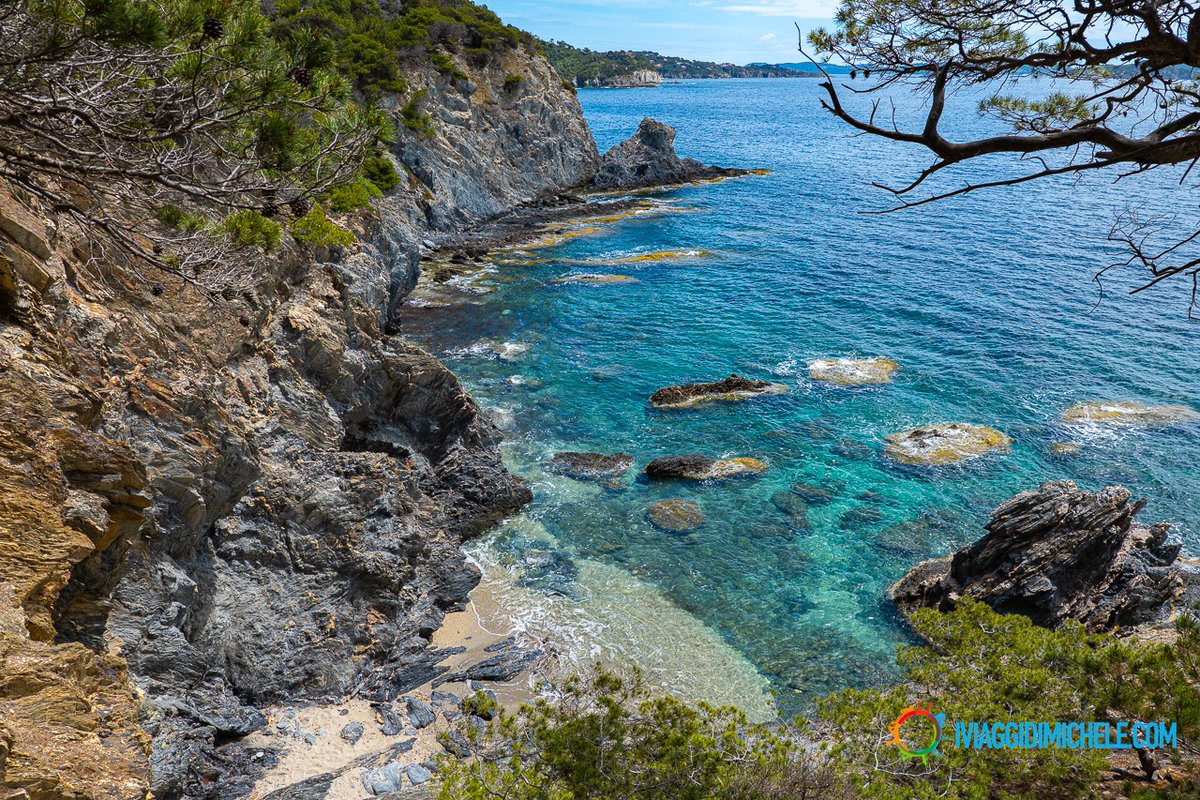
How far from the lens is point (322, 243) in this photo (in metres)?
23.2

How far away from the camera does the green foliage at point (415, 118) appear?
5741 cm

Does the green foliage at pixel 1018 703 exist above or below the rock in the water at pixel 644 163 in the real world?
below

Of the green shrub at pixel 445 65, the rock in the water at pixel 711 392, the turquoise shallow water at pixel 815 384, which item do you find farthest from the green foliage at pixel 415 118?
the rock in the water at pixel 711 392

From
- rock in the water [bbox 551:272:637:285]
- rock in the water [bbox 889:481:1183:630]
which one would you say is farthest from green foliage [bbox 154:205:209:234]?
rock in the water [bbox 551:272:637:285]

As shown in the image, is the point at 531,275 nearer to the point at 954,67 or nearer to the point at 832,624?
the point at 832,624

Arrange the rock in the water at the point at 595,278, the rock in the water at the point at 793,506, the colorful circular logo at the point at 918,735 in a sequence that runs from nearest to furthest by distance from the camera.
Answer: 1. the colorful circular logo at the point at 918,735
2. the rock in the water at the point at 793,506
3. the rock in the water at the point at 595,278

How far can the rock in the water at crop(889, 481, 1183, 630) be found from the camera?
20109 mm

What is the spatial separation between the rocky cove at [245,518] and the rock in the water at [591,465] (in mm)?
185

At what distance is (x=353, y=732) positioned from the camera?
15742 millimetres

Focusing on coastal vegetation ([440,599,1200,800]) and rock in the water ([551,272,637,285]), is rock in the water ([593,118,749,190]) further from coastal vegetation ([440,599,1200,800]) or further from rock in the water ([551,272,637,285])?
coastal vegetation ([440,599,1200,800])

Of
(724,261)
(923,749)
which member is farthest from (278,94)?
(724,261)

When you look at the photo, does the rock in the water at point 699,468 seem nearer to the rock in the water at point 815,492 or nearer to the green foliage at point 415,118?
the rock in the water at point 815,492

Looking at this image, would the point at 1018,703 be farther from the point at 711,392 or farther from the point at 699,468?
the point at 711,392

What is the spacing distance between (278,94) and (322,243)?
14.8 metres
